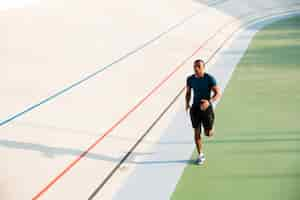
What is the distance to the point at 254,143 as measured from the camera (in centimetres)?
762

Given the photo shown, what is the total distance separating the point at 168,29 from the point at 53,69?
6.57m

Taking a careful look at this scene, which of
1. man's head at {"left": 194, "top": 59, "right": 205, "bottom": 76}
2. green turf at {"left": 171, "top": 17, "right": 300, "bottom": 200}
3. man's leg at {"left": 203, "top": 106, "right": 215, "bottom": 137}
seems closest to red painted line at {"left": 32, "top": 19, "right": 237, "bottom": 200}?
green turf at {"left": 171, "top": 17, "right": 300, "bottom": 200}

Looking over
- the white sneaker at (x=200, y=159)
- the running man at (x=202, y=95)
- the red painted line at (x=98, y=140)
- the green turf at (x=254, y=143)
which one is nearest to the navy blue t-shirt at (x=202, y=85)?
the running man at (x=202, y=95)

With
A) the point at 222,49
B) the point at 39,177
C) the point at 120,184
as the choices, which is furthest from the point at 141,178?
the point at 222,49

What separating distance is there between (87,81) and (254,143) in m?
4.91

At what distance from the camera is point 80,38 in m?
15.2

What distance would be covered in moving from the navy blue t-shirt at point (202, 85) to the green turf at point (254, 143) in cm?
107

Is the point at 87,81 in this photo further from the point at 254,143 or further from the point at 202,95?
the point at 202,95

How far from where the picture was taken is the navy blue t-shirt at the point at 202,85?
658cm

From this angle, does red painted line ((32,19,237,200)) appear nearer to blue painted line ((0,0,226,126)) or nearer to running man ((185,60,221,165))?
blue painted line ((0,0,226,126))

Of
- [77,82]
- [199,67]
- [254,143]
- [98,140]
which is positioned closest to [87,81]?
[77,82]

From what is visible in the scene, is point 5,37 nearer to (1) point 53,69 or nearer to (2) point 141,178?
(1) point 53,69

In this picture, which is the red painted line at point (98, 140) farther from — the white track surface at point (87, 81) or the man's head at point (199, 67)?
the man's head at point (199, 67)

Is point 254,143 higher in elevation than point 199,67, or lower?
lower
